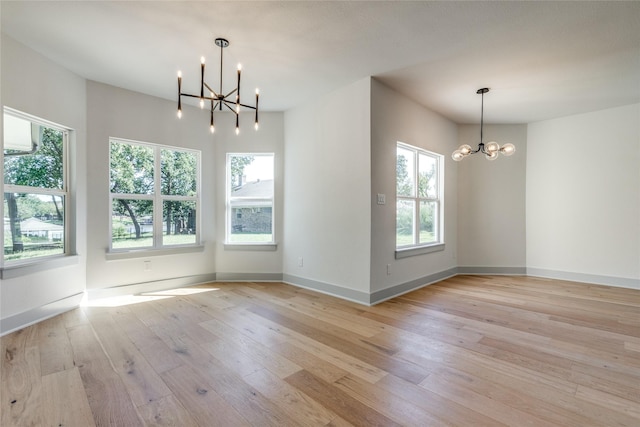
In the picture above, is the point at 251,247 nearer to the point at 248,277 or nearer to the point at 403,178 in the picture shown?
the point at 248,277

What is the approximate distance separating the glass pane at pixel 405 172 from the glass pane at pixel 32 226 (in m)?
4.29

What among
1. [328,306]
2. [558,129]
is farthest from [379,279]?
[558,129]

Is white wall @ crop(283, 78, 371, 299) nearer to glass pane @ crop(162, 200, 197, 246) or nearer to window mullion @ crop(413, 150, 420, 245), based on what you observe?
window mullion @ crop(413, 150, 420, 245)

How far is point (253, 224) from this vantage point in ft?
16.0

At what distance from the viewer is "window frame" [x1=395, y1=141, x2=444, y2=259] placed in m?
4.28

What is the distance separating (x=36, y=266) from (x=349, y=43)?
393 centimetres

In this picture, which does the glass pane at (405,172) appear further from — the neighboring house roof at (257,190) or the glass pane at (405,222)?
the neighboring house roof at (257,190)

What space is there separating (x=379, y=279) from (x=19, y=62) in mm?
4488

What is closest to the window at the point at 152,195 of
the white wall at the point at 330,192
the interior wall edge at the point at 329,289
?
the white wall at the point at 330,192

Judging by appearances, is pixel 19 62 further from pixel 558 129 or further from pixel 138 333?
pixel 558 129

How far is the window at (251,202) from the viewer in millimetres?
4863

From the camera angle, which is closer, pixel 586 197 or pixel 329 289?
pixel 329 289

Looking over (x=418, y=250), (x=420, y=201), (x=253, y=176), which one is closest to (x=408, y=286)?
(x=418, y=250)

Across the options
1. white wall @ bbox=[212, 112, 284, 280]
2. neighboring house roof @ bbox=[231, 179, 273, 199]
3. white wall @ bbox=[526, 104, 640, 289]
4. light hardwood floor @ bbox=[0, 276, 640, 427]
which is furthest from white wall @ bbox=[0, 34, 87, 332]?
white wall @ bbox=[526, 104, 640, 289]
